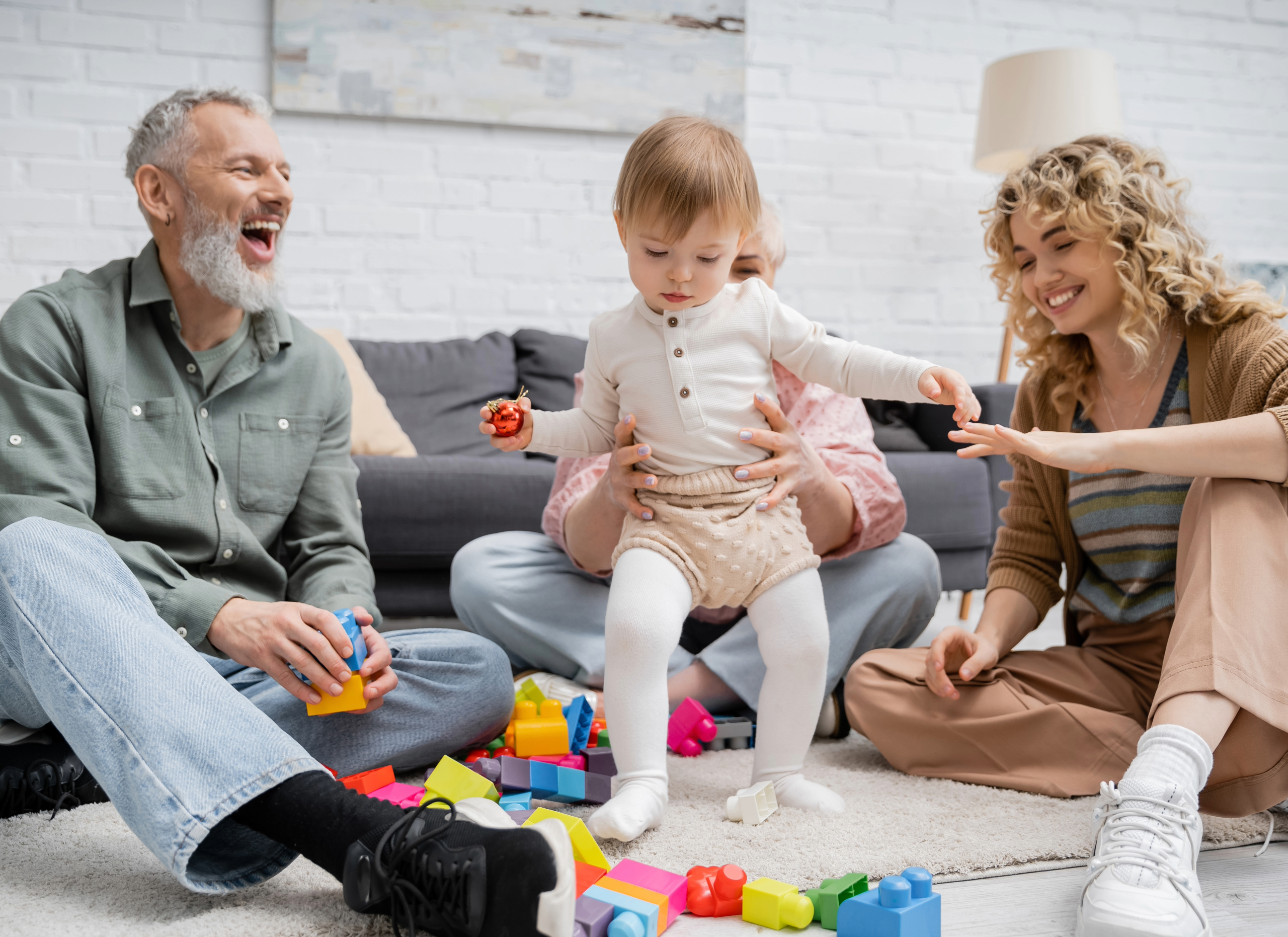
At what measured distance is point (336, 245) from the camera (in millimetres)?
3018

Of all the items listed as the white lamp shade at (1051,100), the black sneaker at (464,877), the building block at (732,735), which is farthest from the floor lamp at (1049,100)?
the black sneaker at (464,877)

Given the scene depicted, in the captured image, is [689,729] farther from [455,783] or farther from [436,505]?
[436,505]

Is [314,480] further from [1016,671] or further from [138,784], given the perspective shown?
[1016,671]

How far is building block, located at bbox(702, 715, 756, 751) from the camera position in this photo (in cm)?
159

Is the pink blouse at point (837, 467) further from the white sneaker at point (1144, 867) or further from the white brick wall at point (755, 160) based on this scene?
the white brick wall at point (755, 160)

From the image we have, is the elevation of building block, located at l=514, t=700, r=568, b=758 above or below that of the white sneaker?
below

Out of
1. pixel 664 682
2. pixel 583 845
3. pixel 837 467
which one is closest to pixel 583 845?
pixel 583 845

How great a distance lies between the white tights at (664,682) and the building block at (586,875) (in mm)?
73

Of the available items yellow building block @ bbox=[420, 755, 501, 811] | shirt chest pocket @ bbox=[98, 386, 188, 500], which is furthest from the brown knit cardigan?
shirt chest pocket @ bbox=[98, 386, 188, 500]

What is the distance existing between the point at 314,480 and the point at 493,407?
45 centimetres

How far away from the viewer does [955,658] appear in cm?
141

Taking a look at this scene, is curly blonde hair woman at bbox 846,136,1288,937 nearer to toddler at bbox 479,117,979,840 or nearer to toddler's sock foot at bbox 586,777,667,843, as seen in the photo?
toddler at bbox 479,117,979,840

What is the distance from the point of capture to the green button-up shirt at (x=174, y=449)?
4.07 ft

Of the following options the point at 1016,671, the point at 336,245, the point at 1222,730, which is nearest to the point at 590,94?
the point at 336,245
